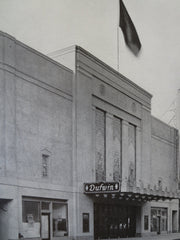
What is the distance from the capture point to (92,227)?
86.3ft

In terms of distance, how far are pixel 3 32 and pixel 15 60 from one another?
175 centimetres

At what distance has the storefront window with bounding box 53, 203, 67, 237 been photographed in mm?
23650

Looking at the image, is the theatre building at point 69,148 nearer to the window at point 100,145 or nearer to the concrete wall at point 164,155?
the window at point 100,145

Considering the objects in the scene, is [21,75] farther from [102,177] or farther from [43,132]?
[102,177]

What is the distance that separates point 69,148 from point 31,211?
5283 mm

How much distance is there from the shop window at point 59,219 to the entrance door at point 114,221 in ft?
14.1

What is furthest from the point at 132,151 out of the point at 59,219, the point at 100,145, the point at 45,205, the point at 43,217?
the point at 43,217

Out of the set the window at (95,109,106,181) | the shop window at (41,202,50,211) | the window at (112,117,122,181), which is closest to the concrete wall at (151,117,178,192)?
the window at (112,117,122,181)

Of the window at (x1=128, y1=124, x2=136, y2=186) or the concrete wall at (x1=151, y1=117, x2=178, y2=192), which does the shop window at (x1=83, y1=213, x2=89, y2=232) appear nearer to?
the window at (x1=128, y1=124, x2=136, y2=186)

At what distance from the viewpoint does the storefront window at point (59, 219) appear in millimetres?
23650

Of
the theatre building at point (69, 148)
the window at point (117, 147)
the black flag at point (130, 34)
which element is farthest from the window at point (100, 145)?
the black flag at point (130, 34)

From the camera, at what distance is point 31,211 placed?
21641 millimetres

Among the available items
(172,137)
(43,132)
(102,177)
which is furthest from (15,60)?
(172,137)

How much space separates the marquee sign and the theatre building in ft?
0.21
